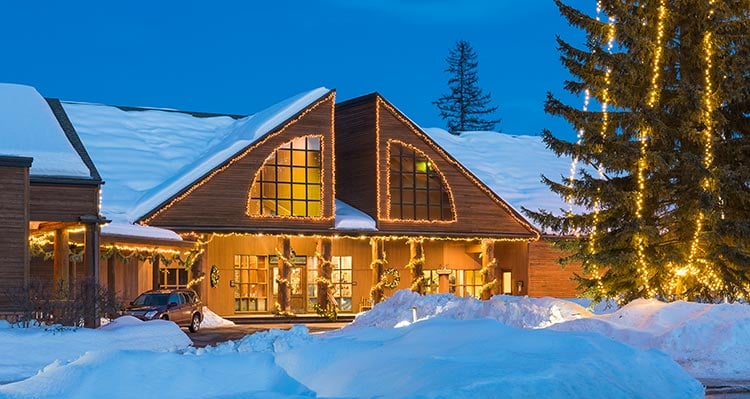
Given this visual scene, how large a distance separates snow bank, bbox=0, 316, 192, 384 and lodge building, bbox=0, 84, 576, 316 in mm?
10151

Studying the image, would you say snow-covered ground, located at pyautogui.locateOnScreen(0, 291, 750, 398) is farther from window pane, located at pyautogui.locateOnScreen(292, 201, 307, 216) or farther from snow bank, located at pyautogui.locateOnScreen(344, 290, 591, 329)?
window pane, located at pyautogui.locateOnScreen(292, 201, 307, 216)

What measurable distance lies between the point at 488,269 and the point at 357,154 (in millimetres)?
7457

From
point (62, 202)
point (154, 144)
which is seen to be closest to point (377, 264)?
point (154, 144)

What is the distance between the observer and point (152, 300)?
107 ft

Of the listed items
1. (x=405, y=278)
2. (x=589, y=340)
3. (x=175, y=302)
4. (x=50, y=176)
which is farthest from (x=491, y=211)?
(x=589, y=340)

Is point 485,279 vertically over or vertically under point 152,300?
over

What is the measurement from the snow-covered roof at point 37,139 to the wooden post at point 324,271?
1163cm

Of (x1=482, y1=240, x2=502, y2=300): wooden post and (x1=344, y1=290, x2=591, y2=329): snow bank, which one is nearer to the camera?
(x1=344, y1=290, x2=591, y2=329): snow bank

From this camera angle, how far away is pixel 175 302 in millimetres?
32688

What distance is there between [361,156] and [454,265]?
701 centimetres

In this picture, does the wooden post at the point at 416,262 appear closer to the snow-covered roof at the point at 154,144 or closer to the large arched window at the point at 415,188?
the large arched window at the point at 415,188

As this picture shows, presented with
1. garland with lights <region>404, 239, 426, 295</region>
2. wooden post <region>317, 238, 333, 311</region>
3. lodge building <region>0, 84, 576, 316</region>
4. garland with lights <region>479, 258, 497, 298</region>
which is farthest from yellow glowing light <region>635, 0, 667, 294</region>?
garland with lights <region>479, 258, 497, 298</region>

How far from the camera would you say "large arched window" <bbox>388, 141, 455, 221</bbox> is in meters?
44.0

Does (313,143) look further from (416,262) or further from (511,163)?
(511,163)
